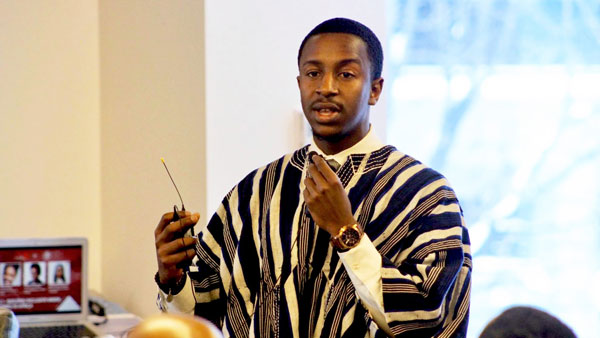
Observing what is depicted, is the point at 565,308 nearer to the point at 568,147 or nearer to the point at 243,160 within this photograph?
the point at 568,147

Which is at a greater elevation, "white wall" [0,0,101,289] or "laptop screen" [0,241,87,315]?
"white wall" [0,0,101,289]

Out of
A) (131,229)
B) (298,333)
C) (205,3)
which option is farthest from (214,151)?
(298,333)

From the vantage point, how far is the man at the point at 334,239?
168 centimetres

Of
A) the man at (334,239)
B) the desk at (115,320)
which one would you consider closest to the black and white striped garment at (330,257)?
the man at (334,239)

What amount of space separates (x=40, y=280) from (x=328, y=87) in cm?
153

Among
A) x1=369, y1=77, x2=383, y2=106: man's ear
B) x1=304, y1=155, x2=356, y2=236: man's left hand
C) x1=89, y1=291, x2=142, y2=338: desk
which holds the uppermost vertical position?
x1=369, y1=77, x2=383, y2=106: man's ear

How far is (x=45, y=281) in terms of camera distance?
2.98 metres

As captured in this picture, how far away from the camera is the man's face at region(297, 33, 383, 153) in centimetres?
182

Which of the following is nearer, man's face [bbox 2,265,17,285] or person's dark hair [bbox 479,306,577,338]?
person's dark hair [bbox 479,306,577,338]

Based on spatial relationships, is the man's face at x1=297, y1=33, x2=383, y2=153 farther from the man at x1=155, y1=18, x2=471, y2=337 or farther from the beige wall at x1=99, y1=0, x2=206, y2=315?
the beige wall at x1=99, y1=0, x2=206, y2=315

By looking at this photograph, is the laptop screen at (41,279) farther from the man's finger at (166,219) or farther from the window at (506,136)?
the window at (506,136)

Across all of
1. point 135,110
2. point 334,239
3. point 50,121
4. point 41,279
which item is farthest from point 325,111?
point 50,121

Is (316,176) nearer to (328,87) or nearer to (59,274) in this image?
(328,87)

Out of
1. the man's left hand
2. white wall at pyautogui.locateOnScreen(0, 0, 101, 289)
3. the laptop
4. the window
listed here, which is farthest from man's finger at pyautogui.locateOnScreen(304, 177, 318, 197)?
the window
